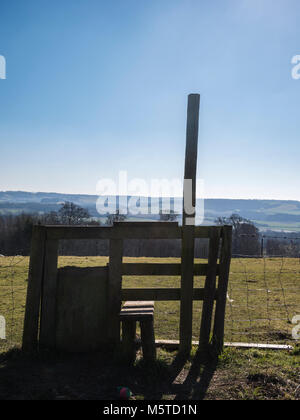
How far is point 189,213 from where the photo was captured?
6438 millimetres

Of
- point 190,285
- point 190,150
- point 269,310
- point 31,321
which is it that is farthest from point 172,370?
point 269,310

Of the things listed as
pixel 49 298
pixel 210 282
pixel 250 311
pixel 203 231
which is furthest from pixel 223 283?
pixel 250 311

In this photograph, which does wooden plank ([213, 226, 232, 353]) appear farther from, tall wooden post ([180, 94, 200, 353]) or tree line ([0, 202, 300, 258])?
tree line ([0, 202, 300, 258])

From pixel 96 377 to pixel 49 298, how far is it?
1.66m

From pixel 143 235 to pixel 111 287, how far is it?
3.57 feet

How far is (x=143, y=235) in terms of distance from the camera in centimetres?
629

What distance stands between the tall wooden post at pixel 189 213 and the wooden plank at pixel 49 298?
7.57ft

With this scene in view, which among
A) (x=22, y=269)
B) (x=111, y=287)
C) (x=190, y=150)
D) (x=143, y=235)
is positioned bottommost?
(x=22, y=269)

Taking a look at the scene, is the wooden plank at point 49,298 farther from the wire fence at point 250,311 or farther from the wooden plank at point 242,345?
the wooden plank at point 242,345

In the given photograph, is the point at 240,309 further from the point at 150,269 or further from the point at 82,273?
the point at 82,273

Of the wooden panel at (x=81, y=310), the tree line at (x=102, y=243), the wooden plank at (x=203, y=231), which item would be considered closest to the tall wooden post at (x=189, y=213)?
the wooden plank at (x=203, y=231)
